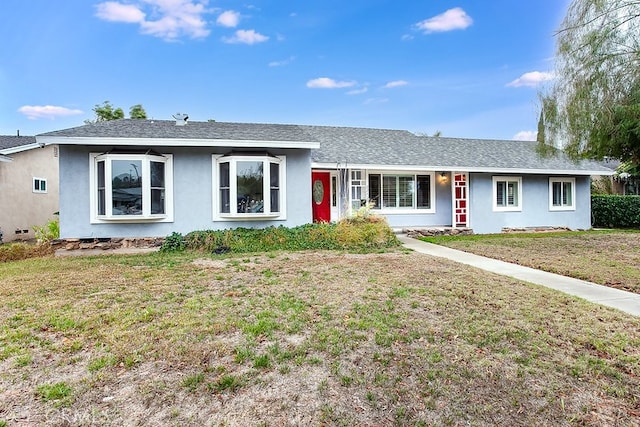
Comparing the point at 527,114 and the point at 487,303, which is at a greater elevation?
the point at 527,114

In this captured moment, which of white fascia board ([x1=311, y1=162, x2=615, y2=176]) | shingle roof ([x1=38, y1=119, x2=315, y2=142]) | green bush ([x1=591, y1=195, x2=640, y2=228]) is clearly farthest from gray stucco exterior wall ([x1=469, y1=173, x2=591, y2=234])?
shingle roof ([x1=38, y1=119, x2=315, y2=142])

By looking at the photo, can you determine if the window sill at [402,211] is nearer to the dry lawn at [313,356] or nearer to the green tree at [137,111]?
the dry lawn at [313,356]

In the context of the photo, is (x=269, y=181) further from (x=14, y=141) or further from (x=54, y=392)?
(x=14, y=141)

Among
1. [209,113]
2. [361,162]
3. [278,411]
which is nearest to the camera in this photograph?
[278,411]

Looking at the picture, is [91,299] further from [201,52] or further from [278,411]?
[201,52]

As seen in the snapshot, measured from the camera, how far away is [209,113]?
24.8m

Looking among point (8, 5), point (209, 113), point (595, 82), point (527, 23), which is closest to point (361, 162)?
point (595, 82)

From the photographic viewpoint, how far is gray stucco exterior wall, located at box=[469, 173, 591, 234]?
1532cm

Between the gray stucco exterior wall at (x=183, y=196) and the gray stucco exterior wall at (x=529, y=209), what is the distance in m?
7.38

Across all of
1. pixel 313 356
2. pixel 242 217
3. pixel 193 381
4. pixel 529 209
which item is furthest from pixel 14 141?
pixel 529 209

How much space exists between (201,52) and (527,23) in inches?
534

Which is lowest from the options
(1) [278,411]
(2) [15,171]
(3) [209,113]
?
(1) [278,411]

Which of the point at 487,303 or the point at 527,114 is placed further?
the point at 527,114

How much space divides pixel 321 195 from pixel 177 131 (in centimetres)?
562
